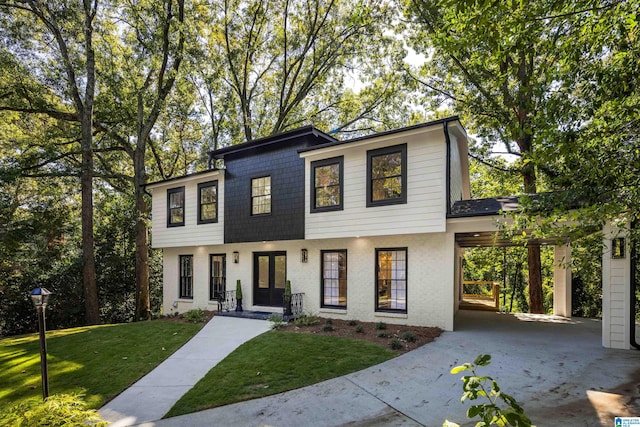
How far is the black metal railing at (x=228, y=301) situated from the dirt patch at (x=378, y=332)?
357cm

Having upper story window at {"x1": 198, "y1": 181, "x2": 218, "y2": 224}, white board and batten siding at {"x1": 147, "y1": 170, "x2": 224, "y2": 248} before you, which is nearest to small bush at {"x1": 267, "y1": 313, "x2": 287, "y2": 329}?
white board and batten siding at {"x1": 147, "y1": 170, "x2": 224, "y2": 248}

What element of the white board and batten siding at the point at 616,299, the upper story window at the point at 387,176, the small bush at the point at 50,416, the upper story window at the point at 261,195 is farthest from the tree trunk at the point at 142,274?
the white board and batten siding at the point at 616,299

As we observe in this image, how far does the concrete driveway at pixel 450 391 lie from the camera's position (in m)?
4.68

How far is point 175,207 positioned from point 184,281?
3.24m

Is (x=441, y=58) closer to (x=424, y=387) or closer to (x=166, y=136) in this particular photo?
(x=424, y=387)

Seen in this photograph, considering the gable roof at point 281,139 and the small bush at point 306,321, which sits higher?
the gable roof at point 281,139

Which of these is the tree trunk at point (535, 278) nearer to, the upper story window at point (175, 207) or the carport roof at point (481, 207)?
the carport roof at point (481, 207)

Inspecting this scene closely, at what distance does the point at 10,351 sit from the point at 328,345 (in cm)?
854

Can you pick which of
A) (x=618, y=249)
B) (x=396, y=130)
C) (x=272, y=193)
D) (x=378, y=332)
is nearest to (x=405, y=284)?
(x=378, y=332)

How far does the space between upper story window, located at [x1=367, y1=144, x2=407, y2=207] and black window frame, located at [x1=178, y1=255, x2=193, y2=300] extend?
350 inches

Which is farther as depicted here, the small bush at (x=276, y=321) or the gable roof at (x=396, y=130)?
the small bush at (x=276, y=321)

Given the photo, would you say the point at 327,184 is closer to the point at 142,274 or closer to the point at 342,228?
the point at 342,228

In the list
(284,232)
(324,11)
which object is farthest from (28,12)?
(284,232)

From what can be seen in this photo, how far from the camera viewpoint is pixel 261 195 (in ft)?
41.4
